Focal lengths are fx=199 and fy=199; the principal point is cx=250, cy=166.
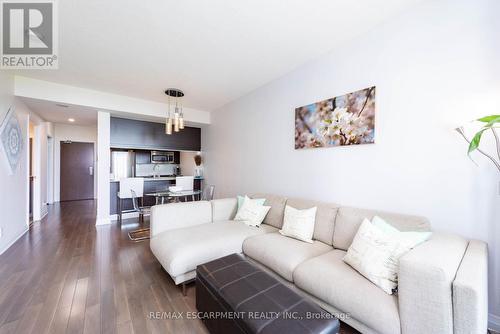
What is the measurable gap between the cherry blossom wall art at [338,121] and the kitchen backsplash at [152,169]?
4.63 m

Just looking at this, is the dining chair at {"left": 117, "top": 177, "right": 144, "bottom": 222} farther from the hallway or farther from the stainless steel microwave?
the stainless steel microwave

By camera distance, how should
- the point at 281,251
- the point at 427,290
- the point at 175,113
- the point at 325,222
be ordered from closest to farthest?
the point at 427,290 < the point at 281,251 < the point at 325,222 < the point at 175,113

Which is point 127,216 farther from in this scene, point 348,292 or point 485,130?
point 485,130

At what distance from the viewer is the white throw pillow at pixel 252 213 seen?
2699 mm

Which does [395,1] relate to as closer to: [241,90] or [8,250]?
[241,90]

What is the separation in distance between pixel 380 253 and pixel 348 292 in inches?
14.4

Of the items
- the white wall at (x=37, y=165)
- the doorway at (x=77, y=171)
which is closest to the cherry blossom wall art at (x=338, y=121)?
the white wall at (x=37, y=165)

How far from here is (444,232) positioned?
164cm

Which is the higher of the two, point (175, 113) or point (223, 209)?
point (175, 113)

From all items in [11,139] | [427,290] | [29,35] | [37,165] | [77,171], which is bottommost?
[427,290]

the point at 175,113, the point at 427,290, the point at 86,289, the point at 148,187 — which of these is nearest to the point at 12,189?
the point at 148,187

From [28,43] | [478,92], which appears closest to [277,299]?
[478,92]

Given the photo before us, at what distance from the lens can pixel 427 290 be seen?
1.07 meters

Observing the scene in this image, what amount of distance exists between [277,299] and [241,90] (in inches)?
131
